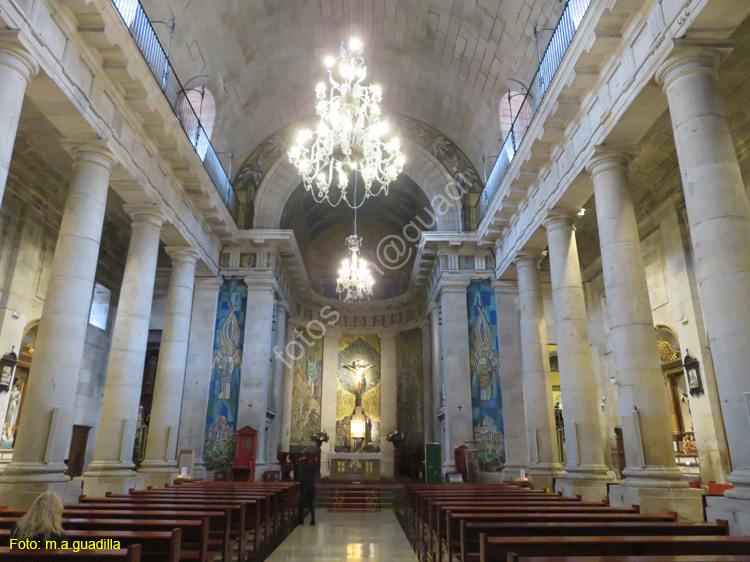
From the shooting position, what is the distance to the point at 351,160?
824cm

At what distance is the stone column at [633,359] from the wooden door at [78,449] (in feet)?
42.4

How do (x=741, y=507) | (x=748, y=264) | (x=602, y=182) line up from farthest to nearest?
(x=602, y=182) < (x=748, y=264) < (x=741, y=507)

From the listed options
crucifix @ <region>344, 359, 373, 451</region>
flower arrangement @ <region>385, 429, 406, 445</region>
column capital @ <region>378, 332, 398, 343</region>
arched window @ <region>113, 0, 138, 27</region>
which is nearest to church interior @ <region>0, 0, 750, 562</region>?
crucifix @ <region>344, 359, 373, 451</region>

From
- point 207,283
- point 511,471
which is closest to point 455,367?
point 511,471

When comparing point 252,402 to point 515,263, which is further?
point 252,402

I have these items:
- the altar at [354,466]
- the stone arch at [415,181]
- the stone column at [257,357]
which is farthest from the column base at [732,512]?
the altar at [354,466]

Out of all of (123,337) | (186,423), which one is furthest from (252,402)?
(123,337)

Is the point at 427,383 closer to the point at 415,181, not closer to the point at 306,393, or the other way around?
the point at 306,393

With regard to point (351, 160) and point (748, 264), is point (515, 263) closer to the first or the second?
point (351, 160)

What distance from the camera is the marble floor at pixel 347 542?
20.6ft

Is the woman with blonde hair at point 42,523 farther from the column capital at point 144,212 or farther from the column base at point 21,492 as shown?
the column capital at point 144,212

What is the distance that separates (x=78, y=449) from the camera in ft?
45.6

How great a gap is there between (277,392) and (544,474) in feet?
28.5

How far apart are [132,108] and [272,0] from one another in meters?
4.67
